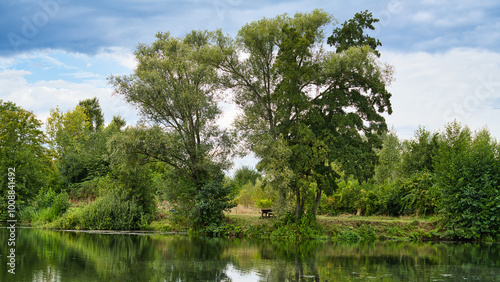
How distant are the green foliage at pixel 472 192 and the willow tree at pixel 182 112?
14.3 meters

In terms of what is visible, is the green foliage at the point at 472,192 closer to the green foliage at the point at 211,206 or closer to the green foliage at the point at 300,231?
the green foliage at the point at 300,231

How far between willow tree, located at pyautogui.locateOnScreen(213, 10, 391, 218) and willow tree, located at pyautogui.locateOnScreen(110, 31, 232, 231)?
1700 millimetres

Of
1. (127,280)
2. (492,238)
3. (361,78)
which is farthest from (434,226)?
(127,280)

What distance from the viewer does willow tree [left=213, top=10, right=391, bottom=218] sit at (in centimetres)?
2658

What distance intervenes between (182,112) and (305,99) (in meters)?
8.75

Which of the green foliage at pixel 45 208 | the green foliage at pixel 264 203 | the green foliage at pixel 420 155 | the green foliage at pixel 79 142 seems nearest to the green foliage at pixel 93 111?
the green foliage at pixel 79 142

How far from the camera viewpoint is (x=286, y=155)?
26.0 m

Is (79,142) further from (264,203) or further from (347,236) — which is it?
(347,236)

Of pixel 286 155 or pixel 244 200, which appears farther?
pixel 244 200

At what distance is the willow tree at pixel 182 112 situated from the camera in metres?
29.3

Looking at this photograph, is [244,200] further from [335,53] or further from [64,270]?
[64,270]

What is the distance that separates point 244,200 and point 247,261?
23.3 meters

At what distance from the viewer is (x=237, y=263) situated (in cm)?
1612

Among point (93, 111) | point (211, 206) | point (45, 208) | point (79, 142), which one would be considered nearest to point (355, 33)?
point (211, 206)
